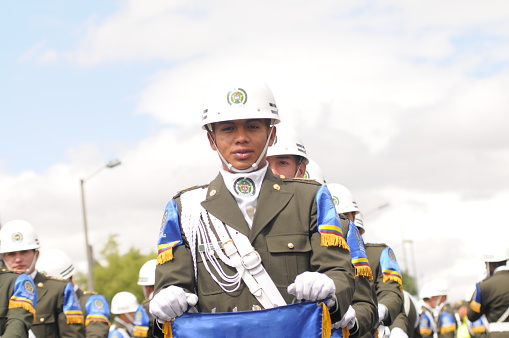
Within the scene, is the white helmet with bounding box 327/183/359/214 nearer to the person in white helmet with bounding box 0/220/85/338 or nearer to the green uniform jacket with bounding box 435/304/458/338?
the person in white helmet with bounding box 0/220/85/338

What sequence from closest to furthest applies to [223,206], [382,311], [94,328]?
[223,206], [382,311], [94,328]

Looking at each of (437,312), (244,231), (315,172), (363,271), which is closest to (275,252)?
(244,231)

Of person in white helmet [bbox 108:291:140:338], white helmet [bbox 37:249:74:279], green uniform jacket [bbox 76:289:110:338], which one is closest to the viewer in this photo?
green uniform jacket [bbox 76:289:110:338]

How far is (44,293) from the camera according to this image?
1390 cm

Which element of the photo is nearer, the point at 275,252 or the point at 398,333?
the point at 275,252

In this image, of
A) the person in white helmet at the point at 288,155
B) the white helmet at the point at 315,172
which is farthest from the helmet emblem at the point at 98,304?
the person in white helmet at the point at 288,155

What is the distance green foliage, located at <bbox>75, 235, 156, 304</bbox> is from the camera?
3159 inches

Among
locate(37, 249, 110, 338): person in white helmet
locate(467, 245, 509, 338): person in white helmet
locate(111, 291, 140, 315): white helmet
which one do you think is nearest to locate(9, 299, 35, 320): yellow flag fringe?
locate(37, 249, 110, 338): person in white helmet

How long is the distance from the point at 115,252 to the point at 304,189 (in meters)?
81.1

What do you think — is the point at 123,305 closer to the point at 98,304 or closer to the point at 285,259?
the point at 98,304

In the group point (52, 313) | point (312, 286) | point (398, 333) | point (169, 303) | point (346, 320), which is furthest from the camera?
point (52, 313)

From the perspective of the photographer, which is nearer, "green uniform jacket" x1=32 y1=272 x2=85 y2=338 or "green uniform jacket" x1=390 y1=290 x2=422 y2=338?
"green uniform jacket" x1=390 y1=290 x2=422 y2=338

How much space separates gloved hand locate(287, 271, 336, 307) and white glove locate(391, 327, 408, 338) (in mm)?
5831

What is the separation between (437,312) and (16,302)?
Result: 58.0ft
